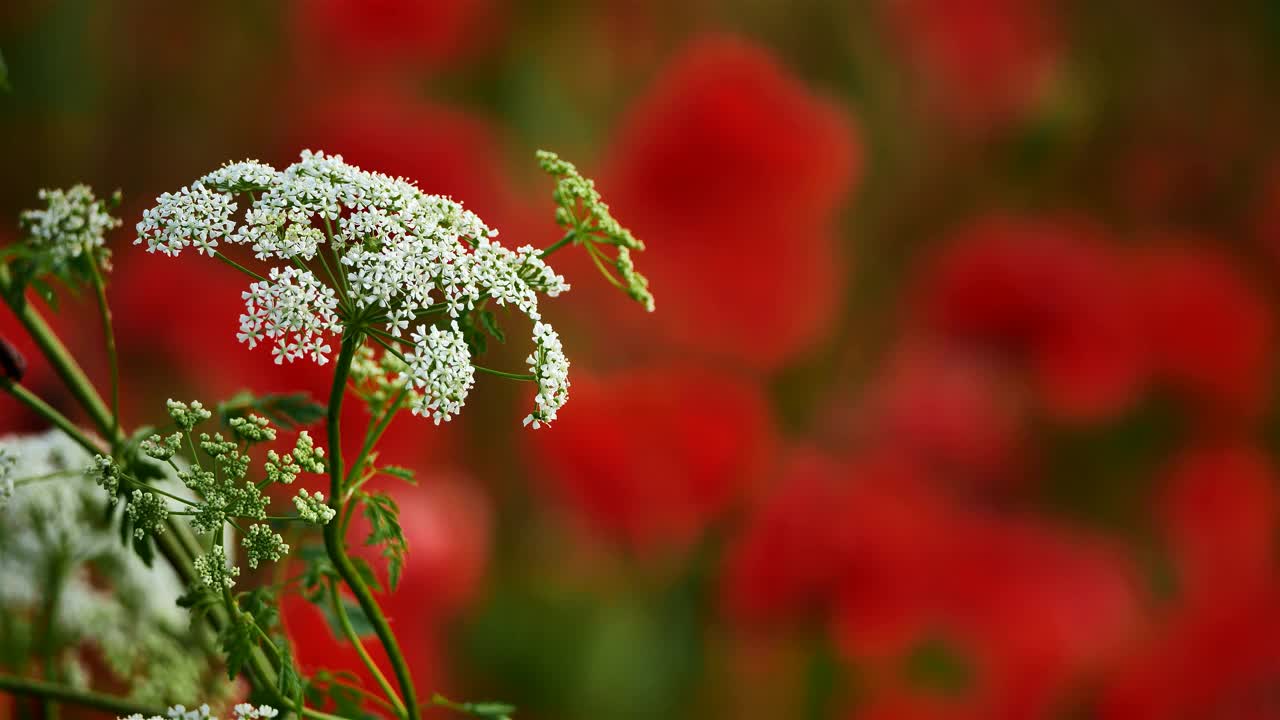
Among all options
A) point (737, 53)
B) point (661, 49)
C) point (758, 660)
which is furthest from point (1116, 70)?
point (758, 660)

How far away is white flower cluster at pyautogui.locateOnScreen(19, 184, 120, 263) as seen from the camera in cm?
20

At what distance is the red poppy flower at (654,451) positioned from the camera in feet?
2.23

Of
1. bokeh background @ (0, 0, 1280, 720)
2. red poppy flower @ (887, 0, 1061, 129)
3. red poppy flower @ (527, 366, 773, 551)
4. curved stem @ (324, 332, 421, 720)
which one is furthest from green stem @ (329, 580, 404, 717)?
red poppy flower @ (887, 0, 1061, 129)

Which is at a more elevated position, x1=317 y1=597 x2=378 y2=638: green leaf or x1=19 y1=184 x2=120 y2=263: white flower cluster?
x1=19 y1=184 x2=120 y2=263: white flower cluster

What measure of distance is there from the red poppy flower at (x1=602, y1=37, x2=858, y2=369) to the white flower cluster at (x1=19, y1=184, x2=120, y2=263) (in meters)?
0.53

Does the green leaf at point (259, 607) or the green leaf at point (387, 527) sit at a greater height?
the green leaf at point (387, 527)

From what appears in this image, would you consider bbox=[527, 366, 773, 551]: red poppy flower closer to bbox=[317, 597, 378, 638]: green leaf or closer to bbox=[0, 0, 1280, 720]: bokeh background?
bbox=[0, 0, 1280, 720]: bokeh background

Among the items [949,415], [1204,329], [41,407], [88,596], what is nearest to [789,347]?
[949,415]

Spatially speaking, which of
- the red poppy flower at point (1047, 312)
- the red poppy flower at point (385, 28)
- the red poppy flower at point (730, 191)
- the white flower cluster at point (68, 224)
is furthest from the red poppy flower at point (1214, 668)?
the white flower cluster at point (68, 224)

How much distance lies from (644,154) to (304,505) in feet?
1.84

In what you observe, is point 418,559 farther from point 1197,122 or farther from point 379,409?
point 1197,122

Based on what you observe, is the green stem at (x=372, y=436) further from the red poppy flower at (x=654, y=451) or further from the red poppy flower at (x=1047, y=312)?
the red poppy flower at (x=1047, y=312)

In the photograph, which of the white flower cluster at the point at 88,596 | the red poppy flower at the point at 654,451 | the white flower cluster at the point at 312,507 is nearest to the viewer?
the white flower cluster at the point at 312,507

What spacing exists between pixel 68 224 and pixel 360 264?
44 mm
